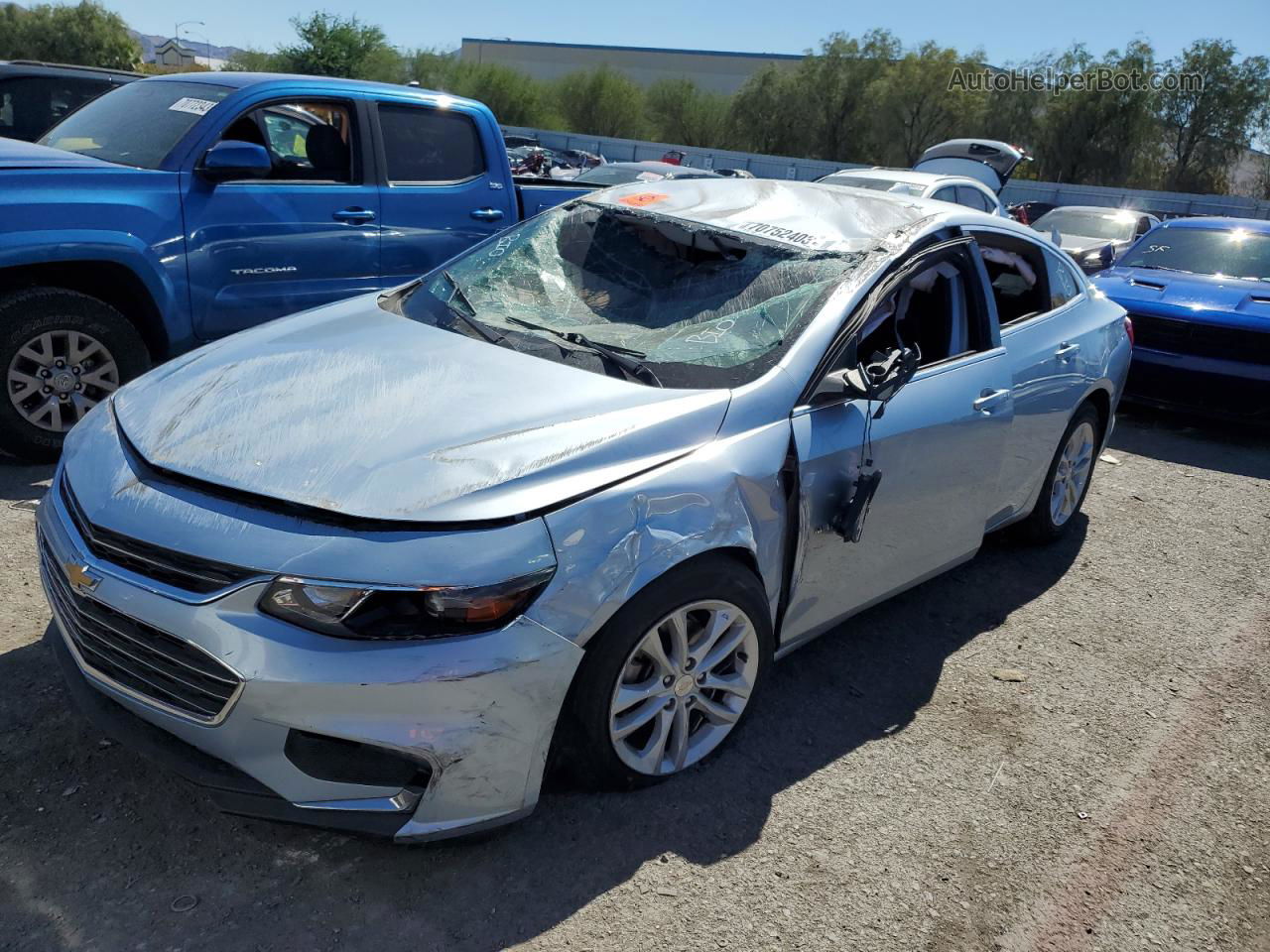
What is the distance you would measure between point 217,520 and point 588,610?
887mm

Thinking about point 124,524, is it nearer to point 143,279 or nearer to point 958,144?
point 143,279

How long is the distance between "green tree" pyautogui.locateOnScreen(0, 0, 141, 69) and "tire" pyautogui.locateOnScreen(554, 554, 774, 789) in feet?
232

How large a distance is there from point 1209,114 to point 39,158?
49144 mm

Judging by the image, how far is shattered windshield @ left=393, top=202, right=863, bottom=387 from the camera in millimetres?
3193

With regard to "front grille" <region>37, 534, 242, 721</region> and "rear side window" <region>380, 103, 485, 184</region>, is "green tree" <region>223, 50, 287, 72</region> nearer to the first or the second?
"rear side window" <region>380, 103, 485, 184</region>

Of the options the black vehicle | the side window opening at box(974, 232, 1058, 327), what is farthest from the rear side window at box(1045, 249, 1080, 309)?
the black vehicle

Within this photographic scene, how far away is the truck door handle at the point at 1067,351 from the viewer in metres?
4.46

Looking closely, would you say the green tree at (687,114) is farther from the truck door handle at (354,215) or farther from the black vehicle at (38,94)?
the truck door handle at (354,215)

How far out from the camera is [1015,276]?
175 inches

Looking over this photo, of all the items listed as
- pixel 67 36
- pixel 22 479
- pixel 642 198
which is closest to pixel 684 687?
pixel 642 198

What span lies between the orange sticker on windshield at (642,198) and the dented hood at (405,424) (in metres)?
1.08

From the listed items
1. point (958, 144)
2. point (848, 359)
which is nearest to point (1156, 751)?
point (848, 359)

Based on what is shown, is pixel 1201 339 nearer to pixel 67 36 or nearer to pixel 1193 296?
pixel 1193 296

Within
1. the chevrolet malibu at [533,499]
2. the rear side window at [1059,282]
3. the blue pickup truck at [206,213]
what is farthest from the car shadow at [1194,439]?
the blue pickup truck at [206,213]
